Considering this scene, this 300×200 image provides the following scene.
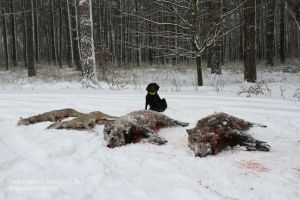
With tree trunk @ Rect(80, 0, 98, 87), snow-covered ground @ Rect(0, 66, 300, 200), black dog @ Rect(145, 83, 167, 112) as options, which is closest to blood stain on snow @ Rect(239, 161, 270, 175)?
snow-covered ground @ Rect(0, 66, 300, 200)

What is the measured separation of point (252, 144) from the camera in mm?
4613

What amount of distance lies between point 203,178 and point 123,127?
1619 millimetres

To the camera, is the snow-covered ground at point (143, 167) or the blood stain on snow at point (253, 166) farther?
the blood stain on snow at point (253, 166)

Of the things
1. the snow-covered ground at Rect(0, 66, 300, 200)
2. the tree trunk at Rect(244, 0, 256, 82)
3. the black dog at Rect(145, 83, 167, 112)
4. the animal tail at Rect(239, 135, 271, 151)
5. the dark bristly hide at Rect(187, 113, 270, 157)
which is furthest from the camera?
the tree trunk at Rect(244, 0, 256, 82)

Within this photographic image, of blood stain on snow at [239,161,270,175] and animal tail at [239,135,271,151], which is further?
animal tail at [239,135,271,151]

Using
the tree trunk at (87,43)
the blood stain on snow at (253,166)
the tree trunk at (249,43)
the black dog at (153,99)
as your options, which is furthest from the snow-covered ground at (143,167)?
the tree trunk at (249,43)

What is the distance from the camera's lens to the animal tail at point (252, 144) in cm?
458

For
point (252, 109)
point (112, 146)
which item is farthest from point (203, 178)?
point (252, 109)

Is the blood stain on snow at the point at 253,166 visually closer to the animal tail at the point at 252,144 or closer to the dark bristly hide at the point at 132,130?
the animal tail at the point at 252,144

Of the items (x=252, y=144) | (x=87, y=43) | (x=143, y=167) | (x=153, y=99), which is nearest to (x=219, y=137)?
(x=252, y=144)

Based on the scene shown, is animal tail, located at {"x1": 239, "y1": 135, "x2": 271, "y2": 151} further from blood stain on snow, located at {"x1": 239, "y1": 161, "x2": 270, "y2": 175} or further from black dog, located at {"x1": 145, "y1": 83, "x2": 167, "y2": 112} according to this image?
black dog, located at {"x1": 145, "y1": 83, "x2": 167, "y2": 112}

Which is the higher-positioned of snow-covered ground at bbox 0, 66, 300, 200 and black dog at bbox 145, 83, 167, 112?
black dog at bbox 145, 83, 167, 112

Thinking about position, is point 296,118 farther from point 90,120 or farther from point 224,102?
point 90,120

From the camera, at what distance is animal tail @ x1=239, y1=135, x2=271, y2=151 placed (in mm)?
4578
